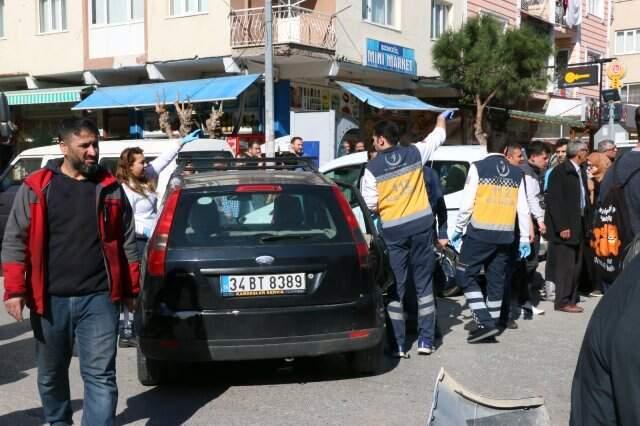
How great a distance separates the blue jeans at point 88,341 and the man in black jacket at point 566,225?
20.0 ft

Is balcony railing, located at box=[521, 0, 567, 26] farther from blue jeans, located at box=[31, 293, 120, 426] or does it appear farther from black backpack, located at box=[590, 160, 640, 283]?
blue jeans, located at box=[31, 293, 120, 426]

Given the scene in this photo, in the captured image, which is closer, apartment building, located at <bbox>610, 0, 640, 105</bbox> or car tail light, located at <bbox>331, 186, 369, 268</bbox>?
car tail light, located at <bbox>331, 186, 369, 268</bbox>

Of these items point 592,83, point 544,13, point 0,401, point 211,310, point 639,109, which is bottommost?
point 0,401

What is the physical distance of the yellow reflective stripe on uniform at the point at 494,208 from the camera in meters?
7.51

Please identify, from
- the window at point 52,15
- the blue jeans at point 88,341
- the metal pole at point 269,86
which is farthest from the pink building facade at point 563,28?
the blue jeans at point 88,341

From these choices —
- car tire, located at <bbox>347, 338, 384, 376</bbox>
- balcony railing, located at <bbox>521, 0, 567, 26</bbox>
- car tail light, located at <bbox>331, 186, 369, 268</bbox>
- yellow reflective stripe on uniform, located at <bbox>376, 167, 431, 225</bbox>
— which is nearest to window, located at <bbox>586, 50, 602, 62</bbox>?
balcony railing, located at <bbox>521, 0, 567, 26</bbox>

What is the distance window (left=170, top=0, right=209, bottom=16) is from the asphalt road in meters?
15.2

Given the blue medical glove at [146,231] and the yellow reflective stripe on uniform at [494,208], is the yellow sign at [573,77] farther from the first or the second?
the blue medical glove at [146,231]

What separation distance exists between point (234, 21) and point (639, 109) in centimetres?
1762

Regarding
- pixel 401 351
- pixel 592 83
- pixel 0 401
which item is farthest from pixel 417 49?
pixel 0 401

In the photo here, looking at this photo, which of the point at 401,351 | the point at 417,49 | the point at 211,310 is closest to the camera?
the point at 211,310

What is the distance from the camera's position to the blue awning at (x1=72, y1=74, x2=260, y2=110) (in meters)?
19.9

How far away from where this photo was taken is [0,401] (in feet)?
19.3

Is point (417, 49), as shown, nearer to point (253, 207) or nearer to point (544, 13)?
point (544, 13)
